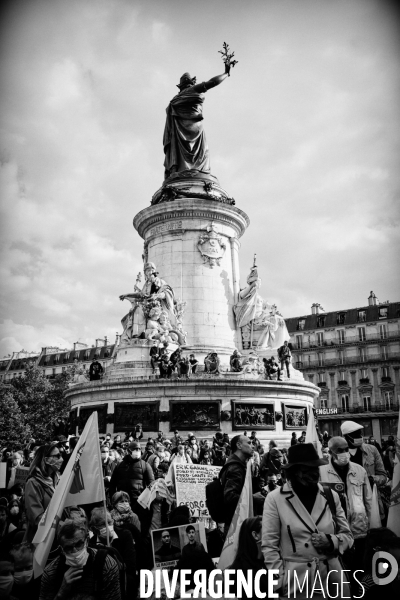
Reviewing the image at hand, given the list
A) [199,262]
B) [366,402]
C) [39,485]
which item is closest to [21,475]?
[39,485]

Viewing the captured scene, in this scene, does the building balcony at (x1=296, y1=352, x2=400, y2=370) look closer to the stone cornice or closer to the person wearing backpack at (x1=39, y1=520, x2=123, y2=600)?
the stone cornice

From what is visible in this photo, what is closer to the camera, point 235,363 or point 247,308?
point 235,363

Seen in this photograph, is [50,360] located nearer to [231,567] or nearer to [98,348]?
[98,348]

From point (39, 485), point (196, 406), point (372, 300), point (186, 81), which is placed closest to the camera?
point (39, 485)

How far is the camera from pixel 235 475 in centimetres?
652

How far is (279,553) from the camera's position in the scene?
4375mm

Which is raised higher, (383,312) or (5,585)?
(383,312)

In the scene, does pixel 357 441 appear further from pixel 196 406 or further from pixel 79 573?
pixel 196 406

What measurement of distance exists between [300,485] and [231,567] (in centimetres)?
109

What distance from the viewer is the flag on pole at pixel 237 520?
18.2ft

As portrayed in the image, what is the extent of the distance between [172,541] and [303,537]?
2.85m

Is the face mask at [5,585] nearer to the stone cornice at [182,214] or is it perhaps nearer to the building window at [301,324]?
the stone cornice at [182,214]

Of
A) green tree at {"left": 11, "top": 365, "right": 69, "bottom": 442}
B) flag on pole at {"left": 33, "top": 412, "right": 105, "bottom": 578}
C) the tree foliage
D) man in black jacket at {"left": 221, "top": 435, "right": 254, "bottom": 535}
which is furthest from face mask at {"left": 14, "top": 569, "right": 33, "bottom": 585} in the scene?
green tree at {"left": 11, "top": 365, "right": 69, "bottom": 442}

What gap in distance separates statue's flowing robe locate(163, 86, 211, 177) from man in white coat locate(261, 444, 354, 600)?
101ft
